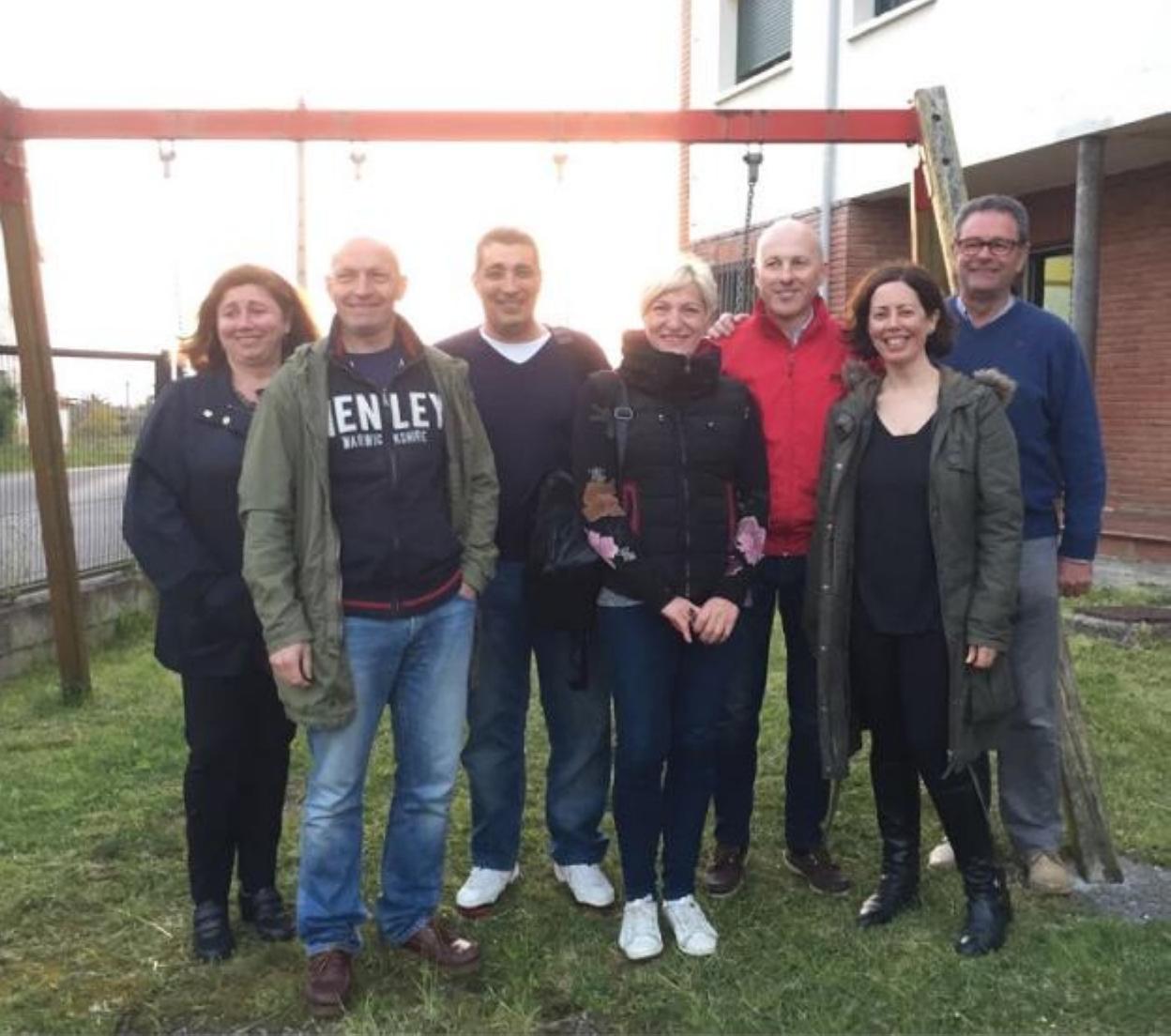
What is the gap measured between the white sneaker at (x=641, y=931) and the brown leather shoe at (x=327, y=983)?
77 centimetres

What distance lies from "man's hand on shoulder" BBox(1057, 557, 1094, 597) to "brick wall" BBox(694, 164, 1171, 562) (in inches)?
279

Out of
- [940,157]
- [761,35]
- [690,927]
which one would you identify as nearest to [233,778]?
[690,927]

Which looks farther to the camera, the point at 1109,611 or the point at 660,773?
the point at 1109,611

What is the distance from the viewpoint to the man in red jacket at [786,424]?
3.55m

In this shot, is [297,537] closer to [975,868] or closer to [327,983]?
[327,983]

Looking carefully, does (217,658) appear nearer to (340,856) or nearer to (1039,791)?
(340,856)

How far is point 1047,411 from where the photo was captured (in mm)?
3629

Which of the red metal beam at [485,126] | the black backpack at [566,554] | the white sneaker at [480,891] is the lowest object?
the white sneaker at [480,891]

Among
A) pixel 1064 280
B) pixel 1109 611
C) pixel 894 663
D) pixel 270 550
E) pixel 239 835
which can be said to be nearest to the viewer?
pixel 270 550

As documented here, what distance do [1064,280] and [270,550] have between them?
34.8ft

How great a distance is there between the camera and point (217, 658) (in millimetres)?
3254

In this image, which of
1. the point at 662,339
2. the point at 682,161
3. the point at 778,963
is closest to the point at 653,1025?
the point at 778,963

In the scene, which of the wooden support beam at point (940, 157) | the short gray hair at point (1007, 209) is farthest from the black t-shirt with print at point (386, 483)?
the wooden support beam at point (940, 157)

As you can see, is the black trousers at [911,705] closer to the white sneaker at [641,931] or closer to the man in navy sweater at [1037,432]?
the man in navy sweater at [1037,432]
